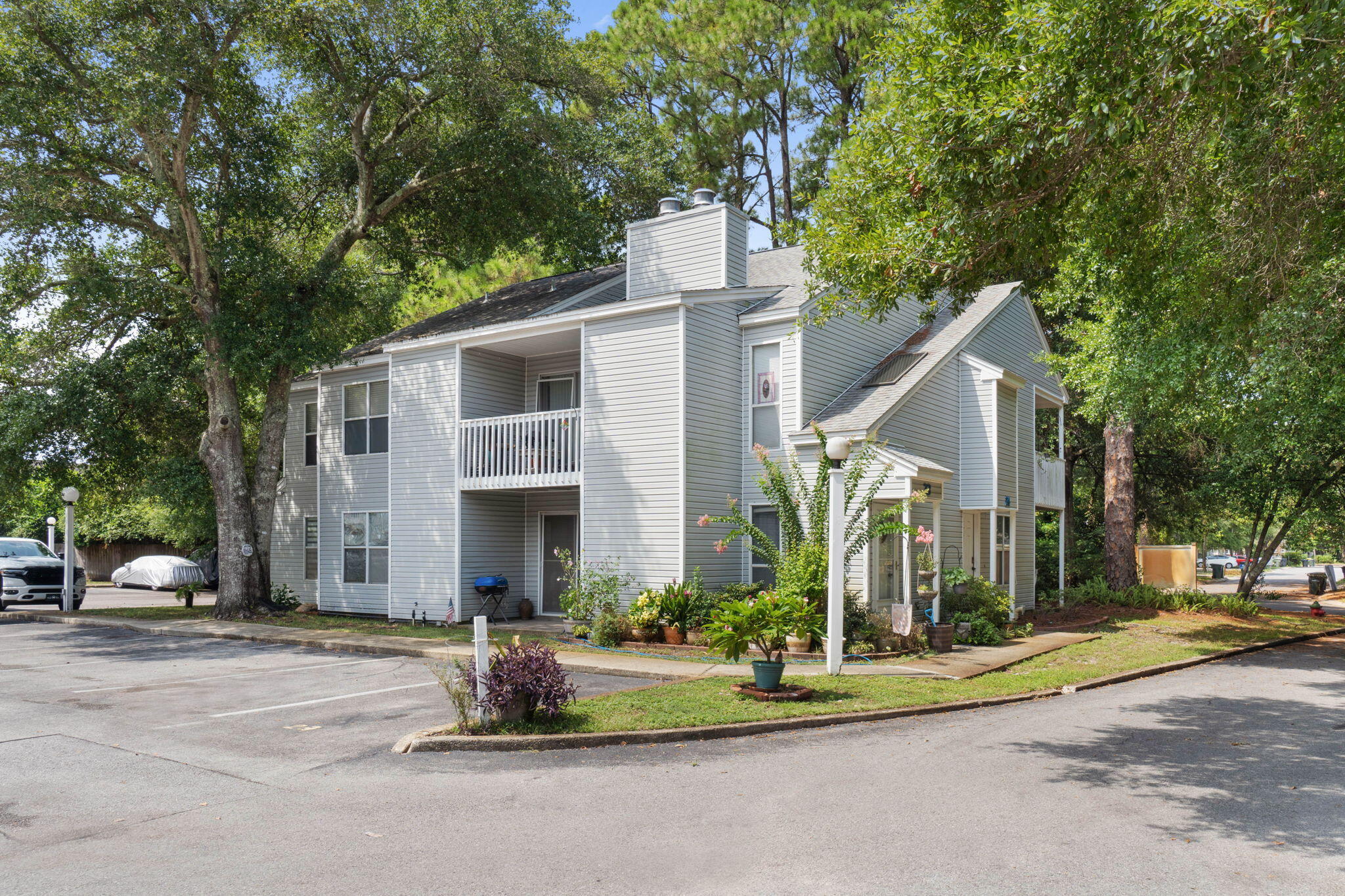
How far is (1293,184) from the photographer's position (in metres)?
9.94

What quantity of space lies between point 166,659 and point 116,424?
8.92m

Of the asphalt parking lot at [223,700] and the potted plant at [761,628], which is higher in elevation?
the potted plant at [761,628]

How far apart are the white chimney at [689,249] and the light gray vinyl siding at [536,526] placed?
181 inches

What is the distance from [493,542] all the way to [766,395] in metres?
6.57

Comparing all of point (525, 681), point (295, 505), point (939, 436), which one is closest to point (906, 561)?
point (939, 436)

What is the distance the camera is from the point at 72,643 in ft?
53.2

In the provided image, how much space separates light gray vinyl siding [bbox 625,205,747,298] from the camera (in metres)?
17.9

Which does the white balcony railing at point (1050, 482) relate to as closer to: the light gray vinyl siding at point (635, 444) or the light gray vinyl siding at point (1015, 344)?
the light gray vinyl siding at point (1015, 344)

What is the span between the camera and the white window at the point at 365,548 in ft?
67.8

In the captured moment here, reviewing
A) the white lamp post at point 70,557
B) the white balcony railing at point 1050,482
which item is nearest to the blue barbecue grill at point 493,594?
the white lamp post at point 70,557

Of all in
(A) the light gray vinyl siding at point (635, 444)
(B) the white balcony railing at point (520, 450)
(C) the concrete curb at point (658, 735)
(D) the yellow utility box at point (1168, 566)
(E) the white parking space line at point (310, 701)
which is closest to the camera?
(C) the concrete curb at point (658, 735)

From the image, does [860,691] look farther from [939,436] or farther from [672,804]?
[939,436]

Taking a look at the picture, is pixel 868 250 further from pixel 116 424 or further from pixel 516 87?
pixel 116 424

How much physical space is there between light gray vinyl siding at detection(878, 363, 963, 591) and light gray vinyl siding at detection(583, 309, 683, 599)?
3895 millimetres
